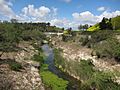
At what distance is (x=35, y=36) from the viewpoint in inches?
4970

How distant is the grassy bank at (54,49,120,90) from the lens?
29.3m

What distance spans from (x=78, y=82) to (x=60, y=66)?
1235cm

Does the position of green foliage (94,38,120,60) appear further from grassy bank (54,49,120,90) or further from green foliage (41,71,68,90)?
green foliage (41,71,68,90)

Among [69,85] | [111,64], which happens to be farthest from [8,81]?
[111,64]

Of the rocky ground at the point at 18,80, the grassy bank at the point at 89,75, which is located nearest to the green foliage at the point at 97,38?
the grassy bank at the point at 89,75

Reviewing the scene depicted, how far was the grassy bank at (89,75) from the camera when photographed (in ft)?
96.1

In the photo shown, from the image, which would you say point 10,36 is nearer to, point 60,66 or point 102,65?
point 60,66

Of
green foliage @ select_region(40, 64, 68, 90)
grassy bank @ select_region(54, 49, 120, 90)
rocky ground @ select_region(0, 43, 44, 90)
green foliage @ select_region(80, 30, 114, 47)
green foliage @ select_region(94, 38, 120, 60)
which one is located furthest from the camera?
green foliage @ select_region(80, 30, 114, 47)

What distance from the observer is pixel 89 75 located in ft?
120

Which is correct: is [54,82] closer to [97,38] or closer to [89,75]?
[89,75]

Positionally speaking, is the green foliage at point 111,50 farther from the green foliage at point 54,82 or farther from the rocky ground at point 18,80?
the rocky ground at point 18,80

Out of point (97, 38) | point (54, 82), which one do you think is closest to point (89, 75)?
point (54, 82)

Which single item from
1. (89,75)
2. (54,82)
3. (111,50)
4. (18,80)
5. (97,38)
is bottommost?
(54,82)

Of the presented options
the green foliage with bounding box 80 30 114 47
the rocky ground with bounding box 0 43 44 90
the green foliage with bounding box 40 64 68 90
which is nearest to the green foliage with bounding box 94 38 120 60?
the green foliage with bounding box 40 64 68 90
